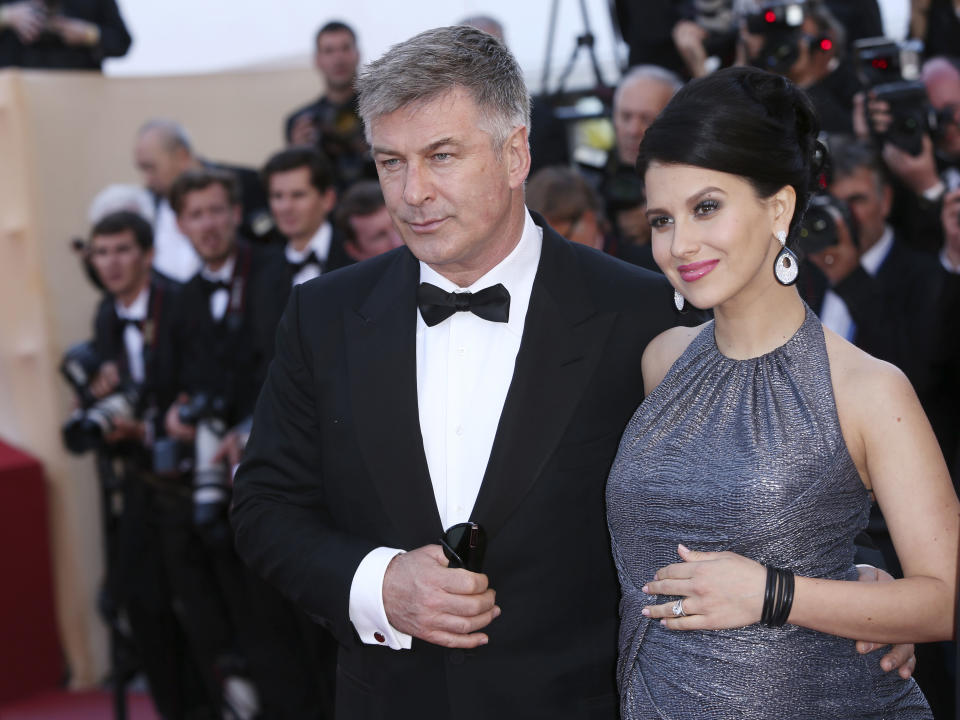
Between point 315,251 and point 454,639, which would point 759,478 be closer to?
point 454,639

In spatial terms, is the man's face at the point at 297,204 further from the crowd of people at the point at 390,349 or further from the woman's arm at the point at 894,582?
the woman's arm at the point at 894,582

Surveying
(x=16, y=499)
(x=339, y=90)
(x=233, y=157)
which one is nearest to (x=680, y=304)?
(x=339, y=90)

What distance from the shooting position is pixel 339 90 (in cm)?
586

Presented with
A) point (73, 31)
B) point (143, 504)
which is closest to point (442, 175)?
point (143, 504)

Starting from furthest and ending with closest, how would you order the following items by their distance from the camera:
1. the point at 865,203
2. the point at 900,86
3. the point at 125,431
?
the point at 125,431 < the point at 900,86 < the point at 865,203

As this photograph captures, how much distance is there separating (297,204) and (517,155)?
2.73m

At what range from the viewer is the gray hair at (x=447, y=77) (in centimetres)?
209

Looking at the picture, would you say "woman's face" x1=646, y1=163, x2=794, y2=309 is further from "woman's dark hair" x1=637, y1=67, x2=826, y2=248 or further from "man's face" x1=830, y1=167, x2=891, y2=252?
"man's face" x1=830, y1=167, x2=891, y2=252

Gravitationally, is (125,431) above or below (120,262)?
below

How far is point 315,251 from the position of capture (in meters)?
4.73

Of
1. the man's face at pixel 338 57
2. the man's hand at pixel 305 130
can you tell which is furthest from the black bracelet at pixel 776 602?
the man's face at pixel 338 57

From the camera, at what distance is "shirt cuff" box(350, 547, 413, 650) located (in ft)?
6.75

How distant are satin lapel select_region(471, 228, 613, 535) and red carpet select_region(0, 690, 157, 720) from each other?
386cm

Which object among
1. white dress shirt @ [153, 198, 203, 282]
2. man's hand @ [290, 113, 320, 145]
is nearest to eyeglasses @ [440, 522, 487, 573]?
man's hand @ [290, 113, 320, 145]
